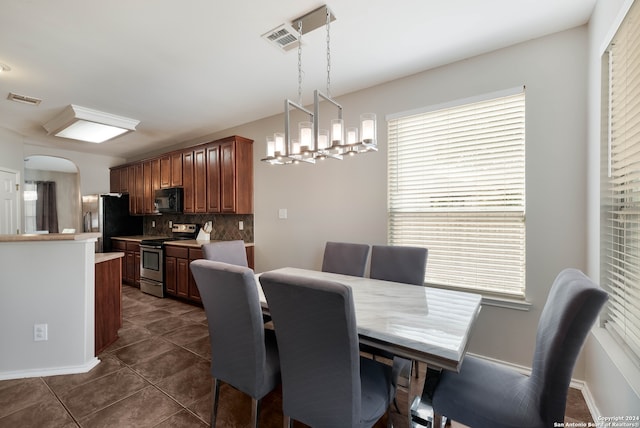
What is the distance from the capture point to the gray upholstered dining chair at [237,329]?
1.41m

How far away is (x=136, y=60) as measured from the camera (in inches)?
97.0

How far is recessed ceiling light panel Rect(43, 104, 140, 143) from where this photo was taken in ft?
11.5

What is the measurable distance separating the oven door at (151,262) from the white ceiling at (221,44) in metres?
2.18

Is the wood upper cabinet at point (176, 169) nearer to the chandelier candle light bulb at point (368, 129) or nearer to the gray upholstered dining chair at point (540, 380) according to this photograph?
the chandelier candle light bulb at point (368, 129)

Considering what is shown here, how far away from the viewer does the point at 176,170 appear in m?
4.76

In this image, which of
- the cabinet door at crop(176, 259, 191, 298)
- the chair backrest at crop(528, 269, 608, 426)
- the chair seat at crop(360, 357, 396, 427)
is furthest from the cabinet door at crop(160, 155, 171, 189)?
the chair backrest at crop(528, 269, 608, 426)

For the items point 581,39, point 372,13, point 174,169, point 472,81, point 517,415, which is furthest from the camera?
point 174,169

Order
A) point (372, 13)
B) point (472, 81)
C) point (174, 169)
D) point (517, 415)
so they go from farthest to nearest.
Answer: point (174, 169) → point (472, 81) → point (372, 13) → point (517, 415)

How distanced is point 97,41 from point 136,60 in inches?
12.1

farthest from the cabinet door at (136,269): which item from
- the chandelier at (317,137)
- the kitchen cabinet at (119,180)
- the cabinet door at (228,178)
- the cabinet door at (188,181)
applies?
the chandelier at (317,137)

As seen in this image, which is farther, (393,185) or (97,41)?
(393,185)

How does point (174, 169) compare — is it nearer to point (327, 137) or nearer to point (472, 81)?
point (327, 137)

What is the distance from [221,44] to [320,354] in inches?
91.7

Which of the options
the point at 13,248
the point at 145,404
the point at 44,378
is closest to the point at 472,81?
the point at 145,404
